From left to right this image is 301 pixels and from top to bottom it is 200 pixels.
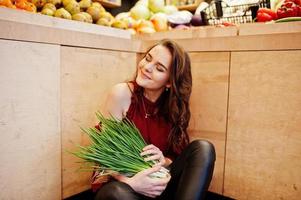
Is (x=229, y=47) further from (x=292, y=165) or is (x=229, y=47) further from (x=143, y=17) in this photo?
(x=143, y=17)

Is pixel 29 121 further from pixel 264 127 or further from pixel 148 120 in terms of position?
pixel 264 127

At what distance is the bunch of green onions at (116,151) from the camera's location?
1002 mm

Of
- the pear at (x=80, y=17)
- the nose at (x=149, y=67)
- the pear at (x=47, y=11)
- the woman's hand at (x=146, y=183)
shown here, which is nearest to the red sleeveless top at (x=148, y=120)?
the nose at (x=149, y=67)

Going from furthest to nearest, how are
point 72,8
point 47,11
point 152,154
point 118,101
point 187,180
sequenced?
point 72,8, point 47,11, point 118,101, point 152,154, point 187,180

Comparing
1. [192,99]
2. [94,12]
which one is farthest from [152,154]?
[94,12]

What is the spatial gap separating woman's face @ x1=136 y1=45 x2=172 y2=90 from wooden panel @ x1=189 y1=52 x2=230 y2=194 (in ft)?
0.78

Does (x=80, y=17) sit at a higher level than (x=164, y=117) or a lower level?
higher

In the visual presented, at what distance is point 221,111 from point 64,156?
78cm

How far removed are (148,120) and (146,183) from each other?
342mm

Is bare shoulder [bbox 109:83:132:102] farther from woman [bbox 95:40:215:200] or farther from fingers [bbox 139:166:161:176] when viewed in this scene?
fingers [bbox 139:166:161:176]

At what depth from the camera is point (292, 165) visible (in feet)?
3.72

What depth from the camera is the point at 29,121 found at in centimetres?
108

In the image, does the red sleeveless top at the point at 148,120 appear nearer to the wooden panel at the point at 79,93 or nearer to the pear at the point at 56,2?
the wooden panel at the point at 79,93

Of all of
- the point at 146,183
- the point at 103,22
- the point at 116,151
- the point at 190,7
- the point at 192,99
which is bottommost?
the point at 146,183
